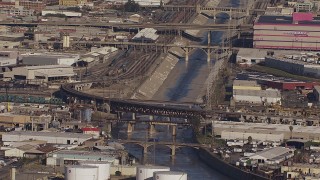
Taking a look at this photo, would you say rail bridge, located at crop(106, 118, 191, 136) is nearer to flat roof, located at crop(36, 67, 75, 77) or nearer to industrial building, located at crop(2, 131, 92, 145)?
industrial building, located at crop(2, 131, 92, 145)

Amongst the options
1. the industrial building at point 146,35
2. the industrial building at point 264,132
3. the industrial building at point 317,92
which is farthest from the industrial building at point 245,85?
the industrial building at point 146,35

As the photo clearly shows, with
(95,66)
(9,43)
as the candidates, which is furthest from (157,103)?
(9,43)

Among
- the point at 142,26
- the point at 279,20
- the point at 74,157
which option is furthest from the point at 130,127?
the point at 142,26

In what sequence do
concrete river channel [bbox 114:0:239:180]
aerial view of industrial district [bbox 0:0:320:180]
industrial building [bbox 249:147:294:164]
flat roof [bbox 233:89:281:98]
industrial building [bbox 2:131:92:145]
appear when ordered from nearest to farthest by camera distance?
aerial view of industrial district [bbox 0:0:320:180] < industrial building [bbox 249:147:294:164] < concrete river channel [bbox 114:0:239:180] < industrial building [bbox 2:131:92:145] < flat roof [bbox 233:89:281:98]

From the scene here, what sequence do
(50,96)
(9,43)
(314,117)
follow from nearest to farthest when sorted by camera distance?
1. (314,117)
2. (50,96)
3. (9,43)

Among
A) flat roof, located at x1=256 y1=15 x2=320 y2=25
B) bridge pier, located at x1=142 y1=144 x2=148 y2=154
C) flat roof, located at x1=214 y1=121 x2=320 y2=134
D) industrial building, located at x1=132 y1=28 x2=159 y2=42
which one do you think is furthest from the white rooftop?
industrial building, located at x1=132 y1=28 x2=159 y2=42

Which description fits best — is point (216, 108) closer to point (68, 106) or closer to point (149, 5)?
point (68, 106)
